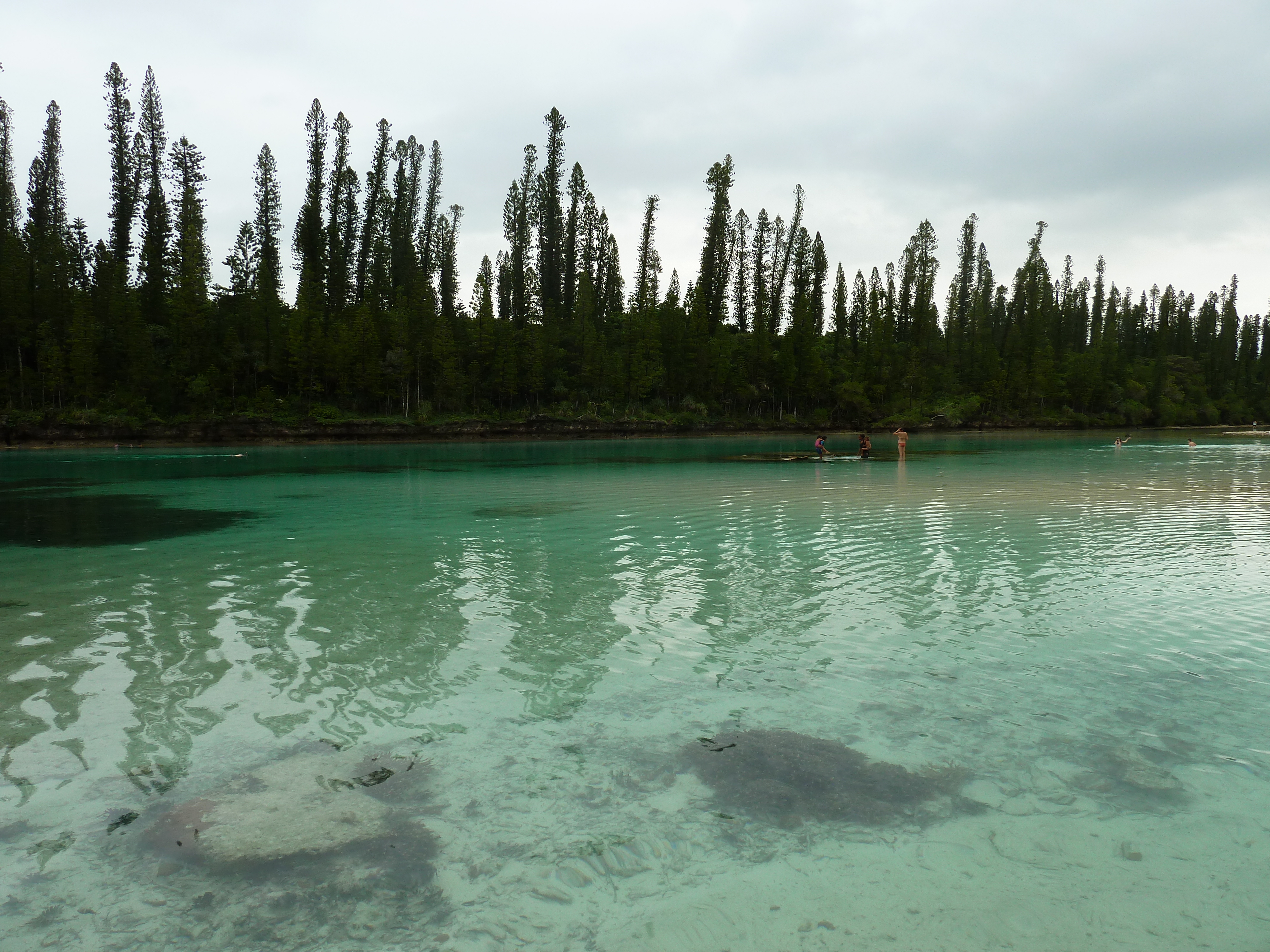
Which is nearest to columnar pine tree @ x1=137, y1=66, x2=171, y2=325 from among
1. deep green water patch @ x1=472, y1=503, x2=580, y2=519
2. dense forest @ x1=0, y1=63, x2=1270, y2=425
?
dense forest @ x1=0, y1=63, x2=1270, y2=425

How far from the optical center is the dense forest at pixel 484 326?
5778 centimetres

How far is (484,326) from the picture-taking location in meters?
67.2

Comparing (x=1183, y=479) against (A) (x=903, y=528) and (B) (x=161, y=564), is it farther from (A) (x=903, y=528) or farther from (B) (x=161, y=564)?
(B) (x=161, y=564)

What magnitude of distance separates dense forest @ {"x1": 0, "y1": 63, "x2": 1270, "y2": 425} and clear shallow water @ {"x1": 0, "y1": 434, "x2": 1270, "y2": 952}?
51548mm

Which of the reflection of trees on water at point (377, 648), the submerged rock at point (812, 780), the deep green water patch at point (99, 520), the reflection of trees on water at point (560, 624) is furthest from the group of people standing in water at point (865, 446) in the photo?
the submerged rock at point (812, 780)

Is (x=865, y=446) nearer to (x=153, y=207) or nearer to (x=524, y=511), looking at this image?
(x=524, y=511)

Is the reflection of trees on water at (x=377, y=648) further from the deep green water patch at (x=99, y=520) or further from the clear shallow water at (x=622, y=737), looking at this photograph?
the deep green water patch at (x=99, y=520)

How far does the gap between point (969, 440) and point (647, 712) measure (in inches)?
2467

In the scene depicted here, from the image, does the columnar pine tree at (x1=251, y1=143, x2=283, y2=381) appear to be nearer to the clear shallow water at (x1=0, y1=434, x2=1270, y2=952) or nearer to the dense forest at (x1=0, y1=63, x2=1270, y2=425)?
the dense forest at (x1=0, y1=63, x2=1270, y2=425)

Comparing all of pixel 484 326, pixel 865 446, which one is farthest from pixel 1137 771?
pixel 484 326

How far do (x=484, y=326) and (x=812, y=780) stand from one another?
65.7 meters

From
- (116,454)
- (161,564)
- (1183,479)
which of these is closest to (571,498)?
(161,564)

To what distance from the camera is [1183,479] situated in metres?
25.1

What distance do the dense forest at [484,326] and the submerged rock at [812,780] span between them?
58265 millimetres
